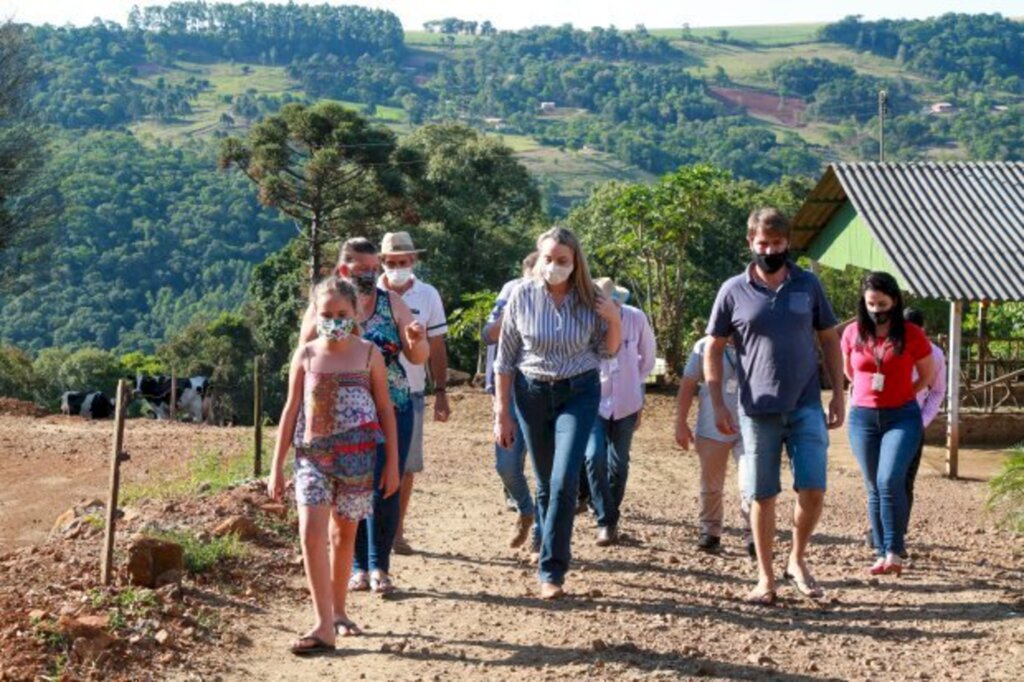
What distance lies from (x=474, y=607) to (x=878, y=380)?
263 cm

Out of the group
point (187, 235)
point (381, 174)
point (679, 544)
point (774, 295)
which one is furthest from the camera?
point (187, 235)

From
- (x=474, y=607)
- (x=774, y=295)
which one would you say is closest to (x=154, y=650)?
(x=474, y=607)

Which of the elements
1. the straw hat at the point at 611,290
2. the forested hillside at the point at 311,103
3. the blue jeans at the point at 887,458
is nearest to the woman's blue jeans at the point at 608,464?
the straw hat at the point at 611,290

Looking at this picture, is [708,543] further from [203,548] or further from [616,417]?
[203,548]

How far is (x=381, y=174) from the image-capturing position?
44.4 metres

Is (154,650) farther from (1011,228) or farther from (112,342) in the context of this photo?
(112,342)

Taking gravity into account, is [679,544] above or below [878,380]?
below

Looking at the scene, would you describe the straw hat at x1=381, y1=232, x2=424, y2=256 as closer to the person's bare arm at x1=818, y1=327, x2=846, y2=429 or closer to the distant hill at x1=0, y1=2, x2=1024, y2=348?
the person's bare arm at x1=818, y1=327, x2=846, y2=429

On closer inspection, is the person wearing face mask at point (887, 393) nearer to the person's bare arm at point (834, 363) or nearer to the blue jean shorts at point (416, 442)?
the person's bare arm at point (834, 363)

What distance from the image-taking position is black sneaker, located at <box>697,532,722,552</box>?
371 inches

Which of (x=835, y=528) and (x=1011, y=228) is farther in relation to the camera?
(x=1011, y=228)

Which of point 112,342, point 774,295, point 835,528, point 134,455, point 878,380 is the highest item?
point 774,295

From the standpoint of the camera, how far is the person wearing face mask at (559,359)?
7.59 meters

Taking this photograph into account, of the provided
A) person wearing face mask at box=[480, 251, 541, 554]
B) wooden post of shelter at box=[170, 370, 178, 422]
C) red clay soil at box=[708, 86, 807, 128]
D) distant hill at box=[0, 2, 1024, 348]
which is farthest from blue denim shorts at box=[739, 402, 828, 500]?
red clay soil at box=[708, 86, 807, 128]
